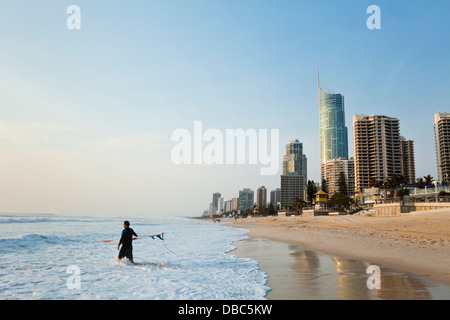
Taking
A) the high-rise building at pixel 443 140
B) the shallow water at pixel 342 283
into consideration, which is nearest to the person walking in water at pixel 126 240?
the shallow water at pixel 342 283

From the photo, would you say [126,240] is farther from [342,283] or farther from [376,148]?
[376,148]

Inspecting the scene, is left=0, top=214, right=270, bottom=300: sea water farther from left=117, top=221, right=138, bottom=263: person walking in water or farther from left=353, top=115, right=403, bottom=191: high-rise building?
left=353, top=115, right=403, bottom=191: high-rise building

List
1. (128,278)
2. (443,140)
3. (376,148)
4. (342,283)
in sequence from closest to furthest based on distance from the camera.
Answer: (342,283)
(128,278)
(443,140)
(376,148)

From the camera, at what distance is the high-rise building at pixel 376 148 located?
155000 millimetres

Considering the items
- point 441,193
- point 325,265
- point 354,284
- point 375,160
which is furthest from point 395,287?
point 375,160

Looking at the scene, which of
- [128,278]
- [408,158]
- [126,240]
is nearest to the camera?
[128,278]

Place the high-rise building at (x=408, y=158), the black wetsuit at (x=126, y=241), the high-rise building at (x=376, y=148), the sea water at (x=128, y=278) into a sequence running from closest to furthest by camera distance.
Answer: the sea water at (x=128, y=278) < the black wetsuit at (x=126, y=241) < the high-rise building at (x=376, y=148) < the high-rise building at (x=408, y=158)

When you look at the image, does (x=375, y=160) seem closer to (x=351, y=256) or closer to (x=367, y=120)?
(x=367, y=120)

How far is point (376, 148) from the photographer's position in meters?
155

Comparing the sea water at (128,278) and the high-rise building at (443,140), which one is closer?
the sea water at (128,278)

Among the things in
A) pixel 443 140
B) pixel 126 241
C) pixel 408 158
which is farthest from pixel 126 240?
pixel 408 158

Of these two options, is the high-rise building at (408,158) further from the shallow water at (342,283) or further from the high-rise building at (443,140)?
the shallow water at (342,283)

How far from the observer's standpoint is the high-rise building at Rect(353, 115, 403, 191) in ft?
509
